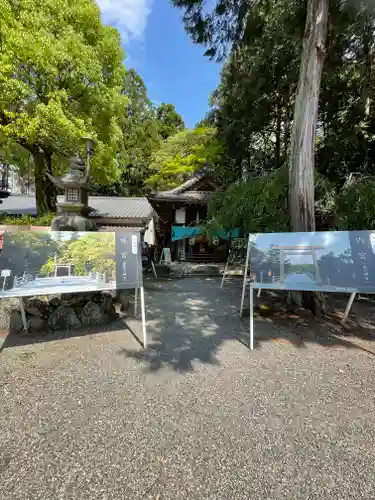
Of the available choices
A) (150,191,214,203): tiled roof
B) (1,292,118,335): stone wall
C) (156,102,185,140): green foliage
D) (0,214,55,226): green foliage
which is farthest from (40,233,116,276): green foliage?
(156,102,185,140): green foliage

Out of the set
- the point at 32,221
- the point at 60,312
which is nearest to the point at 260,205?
the point at 60,312

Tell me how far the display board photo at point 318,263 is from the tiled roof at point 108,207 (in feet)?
33.7

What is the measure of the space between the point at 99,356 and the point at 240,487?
6.74 feet

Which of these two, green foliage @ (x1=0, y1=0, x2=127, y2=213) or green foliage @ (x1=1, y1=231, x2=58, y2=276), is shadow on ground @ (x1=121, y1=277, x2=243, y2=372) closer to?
green foliage @ (x1=1, y1=231, x2=58, y2=276)

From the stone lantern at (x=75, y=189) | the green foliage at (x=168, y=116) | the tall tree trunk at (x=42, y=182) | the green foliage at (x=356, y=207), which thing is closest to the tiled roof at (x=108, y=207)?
the tall tree trunk at (x=42, y=182)

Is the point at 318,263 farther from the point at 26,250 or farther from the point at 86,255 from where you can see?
the point at 26,250

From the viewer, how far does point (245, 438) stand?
1739mm

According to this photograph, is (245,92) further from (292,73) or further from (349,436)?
(349,436)

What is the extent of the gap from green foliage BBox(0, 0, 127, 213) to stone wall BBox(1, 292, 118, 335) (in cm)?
638

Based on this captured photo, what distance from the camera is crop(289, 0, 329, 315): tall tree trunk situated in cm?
408

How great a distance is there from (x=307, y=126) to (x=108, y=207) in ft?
41.9

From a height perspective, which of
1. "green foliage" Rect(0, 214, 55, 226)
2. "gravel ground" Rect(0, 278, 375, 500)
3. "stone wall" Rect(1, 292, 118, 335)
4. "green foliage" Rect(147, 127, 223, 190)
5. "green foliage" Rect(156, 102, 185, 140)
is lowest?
"gravel ground" Rect(0, 278, 375, 500)

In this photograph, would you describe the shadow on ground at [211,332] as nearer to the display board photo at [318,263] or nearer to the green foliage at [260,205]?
the display board photo at [318,263]

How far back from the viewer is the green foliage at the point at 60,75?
7668mm
